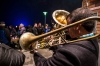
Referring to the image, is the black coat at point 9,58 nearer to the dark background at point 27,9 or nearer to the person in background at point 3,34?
the person in background at point 3,34

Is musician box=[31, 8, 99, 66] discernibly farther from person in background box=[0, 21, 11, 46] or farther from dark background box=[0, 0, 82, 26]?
dark background box=[0, 0, 82, 26]

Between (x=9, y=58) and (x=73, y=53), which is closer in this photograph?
(x=9, y=58)

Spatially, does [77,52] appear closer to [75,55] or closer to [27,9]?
[75,55]

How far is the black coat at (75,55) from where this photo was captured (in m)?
1.01

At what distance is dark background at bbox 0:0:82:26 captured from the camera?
17844 mm

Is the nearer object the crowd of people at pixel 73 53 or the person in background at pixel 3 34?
the crowd of people at pixel 73 53

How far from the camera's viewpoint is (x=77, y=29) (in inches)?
46.6

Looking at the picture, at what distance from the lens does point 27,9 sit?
21.1 metres

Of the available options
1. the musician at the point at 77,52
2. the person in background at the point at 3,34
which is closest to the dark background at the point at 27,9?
the person in background at the point at 3,34

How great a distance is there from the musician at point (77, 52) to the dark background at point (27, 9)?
55.5 feet

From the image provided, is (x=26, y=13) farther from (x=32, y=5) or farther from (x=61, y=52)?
(x=61, y=52)

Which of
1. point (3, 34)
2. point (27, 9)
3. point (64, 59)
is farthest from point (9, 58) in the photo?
point (27, 9)

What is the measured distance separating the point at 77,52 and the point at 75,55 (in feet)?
0.13

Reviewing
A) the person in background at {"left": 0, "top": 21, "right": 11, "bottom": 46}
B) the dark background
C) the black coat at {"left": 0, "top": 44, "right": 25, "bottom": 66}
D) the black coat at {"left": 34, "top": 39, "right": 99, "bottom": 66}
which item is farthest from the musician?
the dark background
